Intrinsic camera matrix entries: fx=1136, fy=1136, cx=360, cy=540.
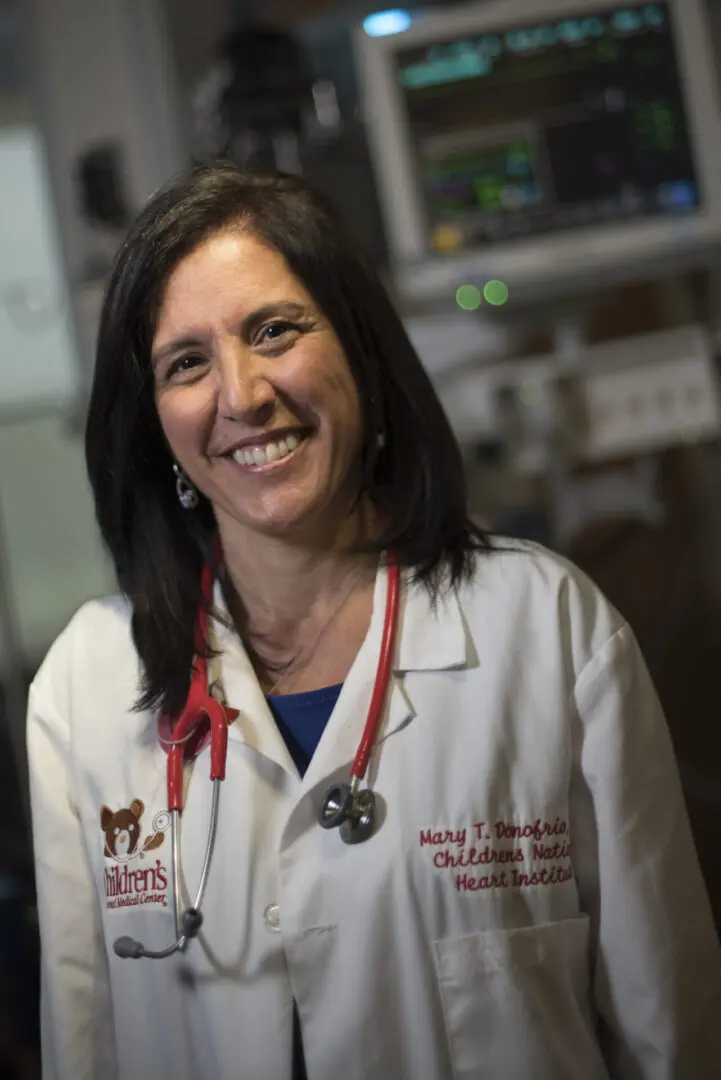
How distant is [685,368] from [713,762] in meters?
0.64

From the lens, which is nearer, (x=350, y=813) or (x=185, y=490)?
(x=350, y=813)

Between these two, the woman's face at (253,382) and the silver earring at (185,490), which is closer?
the woman's face at (253,382)

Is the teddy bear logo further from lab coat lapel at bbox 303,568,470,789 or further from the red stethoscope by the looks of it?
lab coat lapel at bbox 303,568,470,789

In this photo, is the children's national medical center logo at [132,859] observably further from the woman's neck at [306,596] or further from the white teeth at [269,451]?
the white teeth at [269,451]

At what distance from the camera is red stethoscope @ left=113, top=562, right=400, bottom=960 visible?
1.04 metres

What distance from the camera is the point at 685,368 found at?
72.3 inches

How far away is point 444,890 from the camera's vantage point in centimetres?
104

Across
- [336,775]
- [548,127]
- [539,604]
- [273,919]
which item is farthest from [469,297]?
[273,919]

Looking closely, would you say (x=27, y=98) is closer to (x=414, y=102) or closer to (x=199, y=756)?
(x=414, y=102)

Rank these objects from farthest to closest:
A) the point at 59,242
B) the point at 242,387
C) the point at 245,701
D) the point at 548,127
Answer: the point at 59,242 → the point at 548,127 → the point at 245,701 → the point at 242,387

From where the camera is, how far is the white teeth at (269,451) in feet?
3.51

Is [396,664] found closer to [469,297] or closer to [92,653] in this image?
[92,653]

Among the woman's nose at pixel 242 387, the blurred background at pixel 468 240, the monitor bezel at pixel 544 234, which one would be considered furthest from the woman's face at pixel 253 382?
the monitor bezel at pixel 544 234

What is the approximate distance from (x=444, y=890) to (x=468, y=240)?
1113 millimetres
